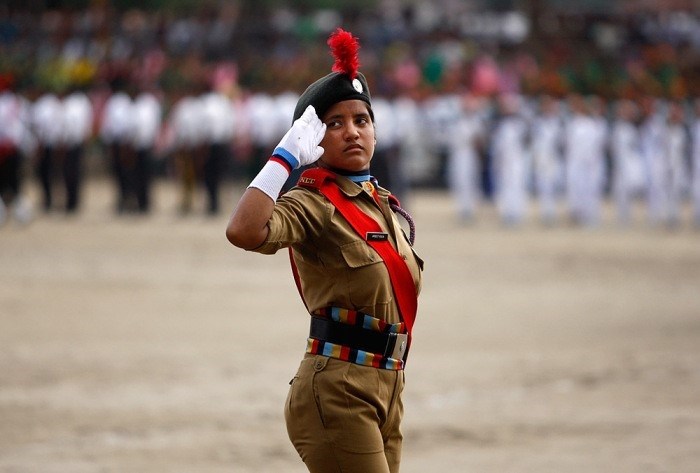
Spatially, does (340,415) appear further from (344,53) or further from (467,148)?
(467,148)

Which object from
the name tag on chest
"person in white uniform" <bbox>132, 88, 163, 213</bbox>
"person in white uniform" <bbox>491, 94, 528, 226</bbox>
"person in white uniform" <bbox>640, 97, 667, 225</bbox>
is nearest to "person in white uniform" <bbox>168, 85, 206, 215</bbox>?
"person in white uniform" <bbox>132, 88, 163, 213</bbox>

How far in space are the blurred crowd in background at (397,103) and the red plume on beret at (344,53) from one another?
1843 centimetres

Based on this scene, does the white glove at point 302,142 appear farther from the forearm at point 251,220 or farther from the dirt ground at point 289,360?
the dirt ground at point 289,360

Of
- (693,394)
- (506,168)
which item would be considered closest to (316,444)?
(693,394)

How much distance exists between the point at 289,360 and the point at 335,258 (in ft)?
20.7

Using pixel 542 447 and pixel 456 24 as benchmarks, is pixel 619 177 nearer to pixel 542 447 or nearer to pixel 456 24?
pixel 456 24

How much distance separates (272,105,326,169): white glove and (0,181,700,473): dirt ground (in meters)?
3.25

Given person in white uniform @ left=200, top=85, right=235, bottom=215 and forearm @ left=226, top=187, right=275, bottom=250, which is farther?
person in white uniform @ left=200, top=85, right=235, bottom=215

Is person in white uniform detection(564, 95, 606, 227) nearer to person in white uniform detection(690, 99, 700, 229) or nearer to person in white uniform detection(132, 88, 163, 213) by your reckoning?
person in white uniform detection(690, 99, 700, 229)

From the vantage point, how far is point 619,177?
24266 millimetres

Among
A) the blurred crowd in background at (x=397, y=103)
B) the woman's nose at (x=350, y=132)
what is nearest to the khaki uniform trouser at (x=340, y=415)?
the woman's nose at (x=350, y=132)

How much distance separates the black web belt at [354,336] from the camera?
4254mm

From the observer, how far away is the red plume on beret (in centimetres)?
434

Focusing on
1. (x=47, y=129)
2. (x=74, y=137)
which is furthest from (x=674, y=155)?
(x=47, y=129)
